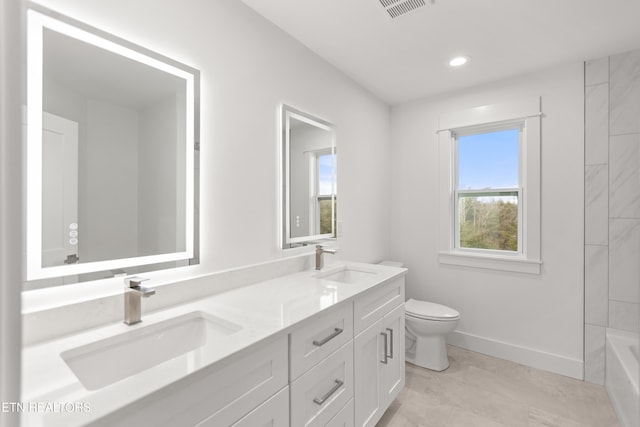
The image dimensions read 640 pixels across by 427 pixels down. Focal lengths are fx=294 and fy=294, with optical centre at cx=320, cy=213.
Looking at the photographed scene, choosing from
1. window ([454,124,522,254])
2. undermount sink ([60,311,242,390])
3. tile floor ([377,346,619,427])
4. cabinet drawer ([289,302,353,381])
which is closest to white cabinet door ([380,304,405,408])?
tile floor ([377,346,619,427])

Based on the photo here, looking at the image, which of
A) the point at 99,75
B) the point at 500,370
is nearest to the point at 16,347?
the point at 99,75

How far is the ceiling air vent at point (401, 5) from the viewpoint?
1.59m

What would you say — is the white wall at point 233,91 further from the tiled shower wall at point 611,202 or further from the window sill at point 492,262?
the tiled shower wall at point 611,202

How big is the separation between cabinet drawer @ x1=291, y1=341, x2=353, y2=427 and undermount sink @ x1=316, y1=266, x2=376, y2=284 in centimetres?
56

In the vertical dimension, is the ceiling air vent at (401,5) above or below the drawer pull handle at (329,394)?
above

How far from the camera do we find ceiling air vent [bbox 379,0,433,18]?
1.59 m

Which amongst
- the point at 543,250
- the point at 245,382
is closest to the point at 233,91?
the point at 245,382

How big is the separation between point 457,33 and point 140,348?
2362 millimetres

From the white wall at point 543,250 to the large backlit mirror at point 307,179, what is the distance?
1149 millimetres

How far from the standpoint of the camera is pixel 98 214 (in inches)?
42.0

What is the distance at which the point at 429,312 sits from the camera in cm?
236

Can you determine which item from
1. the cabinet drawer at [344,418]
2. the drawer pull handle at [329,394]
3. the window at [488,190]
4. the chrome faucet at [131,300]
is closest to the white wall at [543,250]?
the window at [488,190]

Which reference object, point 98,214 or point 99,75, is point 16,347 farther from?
point 99,75

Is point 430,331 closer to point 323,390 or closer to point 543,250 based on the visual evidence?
point 543,250
